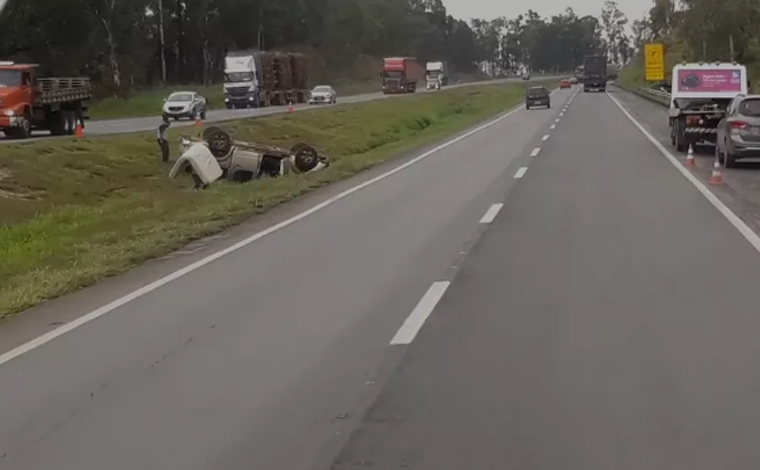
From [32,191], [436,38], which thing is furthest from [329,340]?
[436,38]

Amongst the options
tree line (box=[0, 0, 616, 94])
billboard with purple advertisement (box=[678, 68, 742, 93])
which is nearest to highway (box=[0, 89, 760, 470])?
billboard with purple advertisement (box=[678, 68, 742, 93])

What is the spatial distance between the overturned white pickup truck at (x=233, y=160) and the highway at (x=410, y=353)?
10.5 meters

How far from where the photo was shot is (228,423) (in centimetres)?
650

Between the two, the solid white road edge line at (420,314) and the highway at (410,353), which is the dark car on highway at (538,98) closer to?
the highway at (410,353)

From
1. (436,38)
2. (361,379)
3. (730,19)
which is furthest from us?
(436,38)

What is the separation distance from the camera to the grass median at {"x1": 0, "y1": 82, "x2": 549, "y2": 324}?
13250mm

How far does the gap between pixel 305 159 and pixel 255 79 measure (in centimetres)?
3898

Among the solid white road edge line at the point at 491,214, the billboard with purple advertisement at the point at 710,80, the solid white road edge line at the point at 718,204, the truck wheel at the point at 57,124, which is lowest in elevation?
the solid white road edge line at the point at 718,204

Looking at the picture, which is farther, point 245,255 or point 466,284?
point 245,255

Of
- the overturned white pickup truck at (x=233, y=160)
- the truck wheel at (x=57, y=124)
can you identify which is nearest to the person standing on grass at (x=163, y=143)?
the overturned white pickup truck at (x=233, y=160)

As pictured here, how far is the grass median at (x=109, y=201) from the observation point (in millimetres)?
13250

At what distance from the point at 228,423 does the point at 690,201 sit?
13039 mm

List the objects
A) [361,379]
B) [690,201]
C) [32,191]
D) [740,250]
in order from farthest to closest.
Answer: [32,191] → [690,201] → [740,250] → [361,379]

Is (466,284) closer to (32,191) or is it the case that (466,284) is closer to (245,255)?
(245,255)
